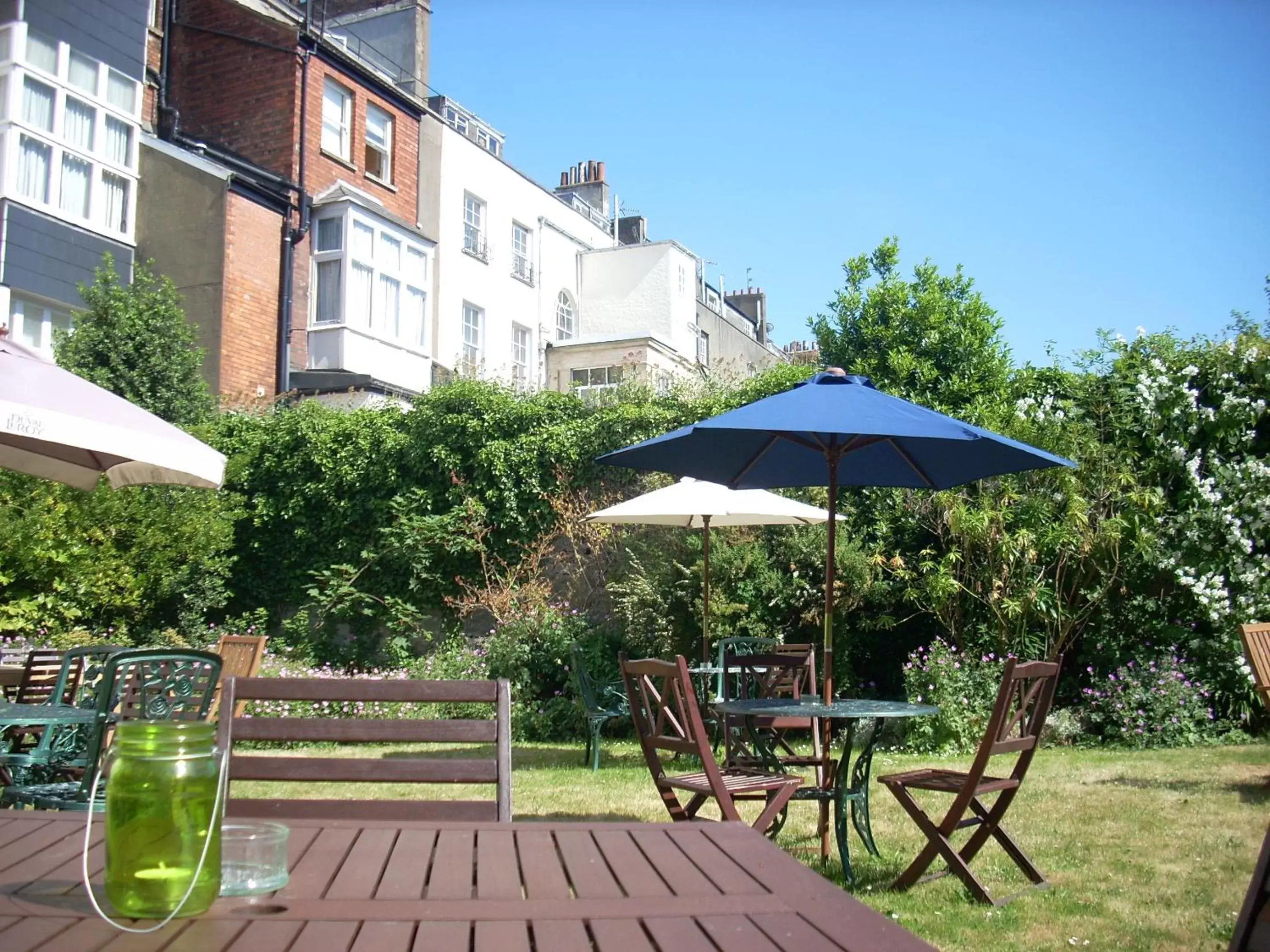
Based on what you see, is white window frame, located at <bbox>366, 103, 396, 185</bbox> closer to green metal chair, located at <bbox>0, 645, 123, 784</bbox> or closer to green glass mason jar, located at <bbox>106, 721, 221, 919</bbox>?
green metal chair, located at <bbox>0, 645, 123, 784</bbox>

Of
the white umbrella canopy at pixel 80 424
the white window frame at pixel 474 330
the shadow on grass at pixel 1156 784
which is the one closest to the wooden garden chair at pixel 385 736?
the white umbrella canopy at pixel 80 424

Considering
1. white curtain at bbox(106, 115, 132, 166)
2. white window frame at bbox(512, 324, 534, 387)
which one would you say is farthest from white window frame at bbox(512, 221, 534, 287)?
white curtain at bbox(106, 115, 132, 166)

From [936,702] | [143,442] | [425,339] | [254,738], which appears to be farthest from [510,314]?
[254,738]

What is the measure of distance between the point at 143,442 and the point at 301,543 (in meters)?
10.3

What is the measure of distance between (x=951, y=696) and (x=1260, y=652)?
9.54ft

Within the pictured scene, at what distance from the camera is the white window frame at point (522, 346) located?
25.2 m

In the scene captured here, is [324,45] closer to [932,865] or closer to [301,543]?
[301,543]

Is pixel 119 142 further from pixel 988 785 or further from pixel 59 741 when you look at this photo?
pixel 988 785

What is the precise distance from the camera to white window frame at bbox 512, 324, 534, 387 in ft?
82.7

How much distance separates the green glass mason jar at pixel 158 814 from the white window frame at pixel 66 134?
16.3 metres

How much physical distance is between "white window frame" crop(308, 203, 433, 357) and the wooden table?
686 inches

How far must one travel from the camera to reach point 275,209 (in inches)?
739

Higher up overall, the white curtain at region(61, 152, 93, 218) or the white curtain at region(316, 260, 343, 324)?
the white curtain at region(61, 152, 93, 218)

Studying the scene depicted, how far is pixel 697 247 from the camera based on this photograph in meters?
30.2
